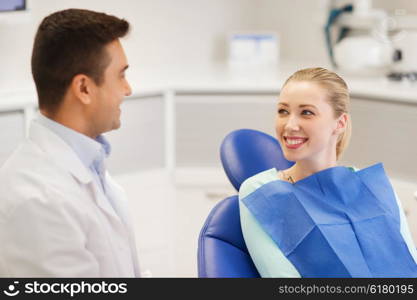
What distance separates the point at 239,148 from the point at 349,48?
4.87ft

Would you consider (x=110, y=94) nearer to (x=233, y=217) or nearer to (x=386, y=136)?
(x=233, y=217)

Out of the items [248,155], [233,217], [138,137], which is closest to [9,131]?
[138,137]

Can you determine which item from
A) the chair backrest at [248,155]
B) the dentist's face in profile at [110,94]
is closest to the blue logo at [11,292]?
the dentist's face in profile at [110,94]

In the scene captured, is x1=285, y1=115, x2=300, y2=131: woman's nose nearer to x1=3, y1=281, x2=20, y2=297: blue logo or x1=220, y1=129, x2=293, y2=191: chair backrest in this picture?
x1=220, y1=129, x2=293, y2=191: chair backrest

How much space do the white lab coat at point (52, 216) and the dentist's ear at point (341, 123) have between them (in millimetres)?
689

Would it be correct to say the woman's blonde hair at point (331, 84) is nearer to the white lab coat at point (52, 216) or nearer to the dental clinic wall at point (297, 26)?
the white lab coat at point (52, 216)

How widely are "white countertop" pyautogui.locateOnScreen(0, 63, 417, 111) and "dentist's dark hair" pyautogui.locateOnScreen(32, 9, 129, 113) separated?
1259mm

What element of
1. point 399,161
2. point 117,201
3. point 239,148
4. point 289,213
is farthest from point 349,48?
point 117,201

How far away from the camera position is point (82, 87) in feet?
5.59

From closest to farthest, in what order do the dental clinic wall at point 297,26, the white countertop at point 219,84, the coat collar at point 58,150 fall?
the coat collar at point 58,150, the white countertop at point 219,84, the dental clinic wall at point 297,26

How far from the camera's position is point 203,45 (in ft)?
13.6

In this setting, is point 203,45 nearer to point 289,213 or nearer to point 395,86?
point 395,86

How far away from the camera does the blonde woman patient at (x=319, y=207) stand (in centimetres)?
192

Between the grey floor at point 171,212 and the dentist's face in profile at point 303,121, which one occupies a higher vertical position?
the dentist's face in profile at point 303,121
